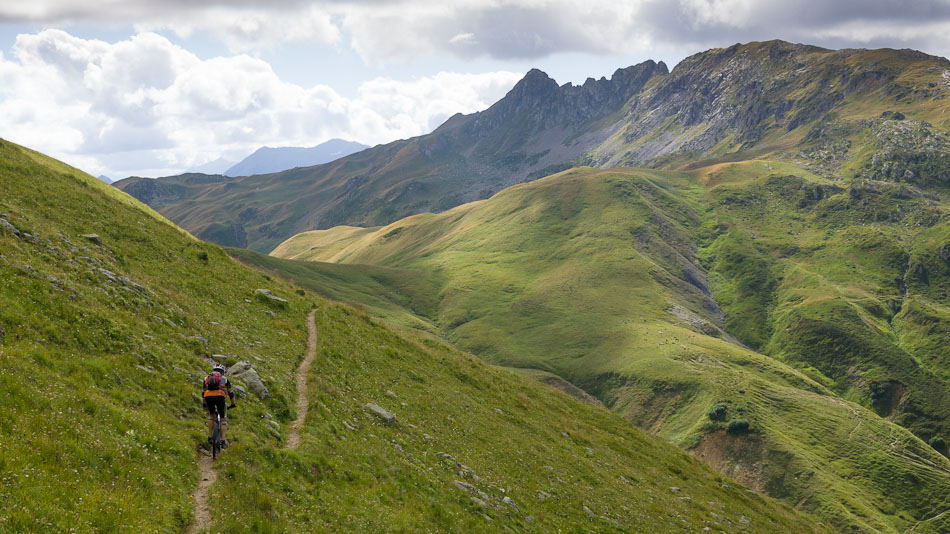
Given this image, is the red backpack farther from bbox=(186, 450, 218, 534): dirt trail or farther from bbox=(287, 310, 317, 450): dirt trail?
bbox=(287, 310, 317, 450): dirt trail

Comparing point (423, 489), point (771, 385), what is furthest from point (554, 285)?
point (423, 489)

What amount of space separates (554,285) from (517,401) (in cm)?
12636

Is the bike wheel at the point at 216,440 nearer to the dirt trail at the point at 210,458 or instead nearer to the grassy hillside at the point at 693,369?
the dirt trail at the point at 210,458

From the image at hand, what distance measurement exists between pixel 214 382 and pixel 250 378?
593cm

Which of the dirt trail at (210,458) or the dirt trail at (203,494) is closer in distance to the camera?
the dirt trail at (203,494)

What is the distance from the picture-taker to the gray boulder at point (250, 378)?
25188 millimetres

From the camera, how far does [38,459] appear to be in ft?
45.2

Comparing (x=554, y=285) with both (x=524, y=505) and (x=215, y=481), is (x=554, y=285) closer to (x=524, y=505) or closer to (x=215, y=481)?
(x=524, y=505)

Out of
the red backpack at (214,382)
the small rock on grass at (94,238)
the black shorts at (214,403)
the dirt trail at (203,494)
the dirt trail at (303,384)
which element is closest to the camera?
the dirt trail at (203,494)

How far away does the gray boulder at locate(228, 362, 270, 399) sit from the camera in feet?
82.6

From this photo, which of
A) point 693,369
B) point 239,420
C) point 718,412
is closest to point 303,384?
point 239,420

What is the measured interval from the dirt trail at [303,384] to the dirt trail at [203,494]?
162 inches

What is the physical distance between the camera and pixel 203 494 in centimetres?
1659

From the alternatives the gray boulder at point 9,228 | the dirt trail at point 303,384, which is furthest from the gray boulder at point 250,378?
the gray boulder at point 9,228
